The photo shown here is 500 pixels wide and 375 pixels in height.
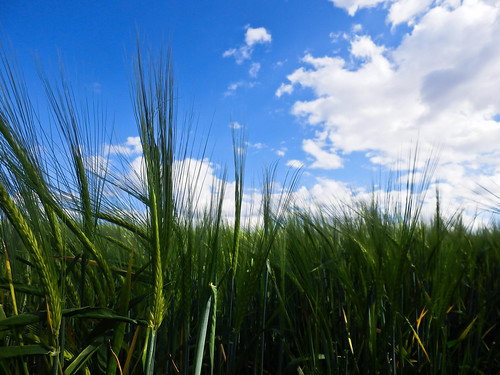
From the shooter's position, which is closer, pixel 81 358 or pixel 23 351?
pixel 23 351

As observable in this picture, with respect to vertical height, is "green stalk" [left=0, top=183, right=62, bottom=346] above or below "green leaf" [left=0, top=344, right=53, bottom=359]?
above

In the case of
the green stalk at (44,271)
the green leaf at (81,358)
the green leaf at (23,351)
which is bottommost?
the green leaf at (81,358)

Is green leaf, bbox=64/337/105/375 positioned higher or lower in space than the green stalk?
lower

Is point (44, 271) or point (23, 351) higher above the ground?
point (44, 271)

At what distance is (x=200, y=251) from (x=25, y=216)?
1.64ft

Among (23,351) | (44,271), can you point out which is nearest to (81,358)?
(23,351)

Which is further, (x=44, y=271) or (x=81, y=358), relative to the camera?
(x=81, y=358)

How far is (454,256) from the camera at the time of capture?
5.57 feet

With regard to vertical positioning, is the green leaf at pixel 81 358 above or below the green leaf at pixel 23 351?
below

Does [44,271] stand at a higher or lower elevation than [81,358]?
higher

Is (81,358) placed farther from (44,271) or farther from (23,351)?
(44,271)

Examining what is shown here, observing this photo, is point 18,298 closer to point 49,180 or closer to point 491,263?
point 49,180

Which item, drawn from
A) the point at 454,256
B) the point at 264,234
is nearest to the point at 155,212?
the point at 264,234

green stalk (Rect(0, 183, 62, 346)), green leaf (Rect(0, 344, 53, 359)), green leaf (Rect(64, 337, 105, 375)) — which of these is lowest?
green leaf (Rect(64, 337, 105, 375))
